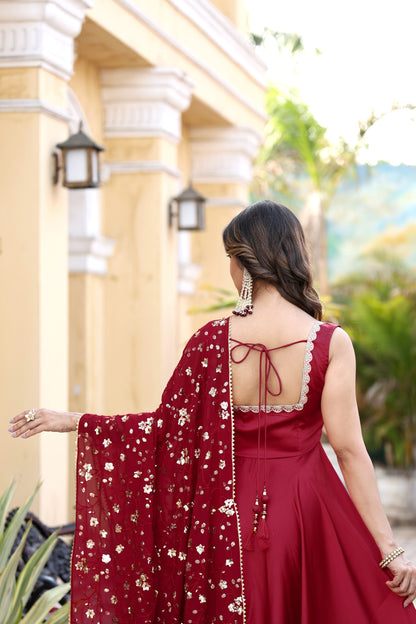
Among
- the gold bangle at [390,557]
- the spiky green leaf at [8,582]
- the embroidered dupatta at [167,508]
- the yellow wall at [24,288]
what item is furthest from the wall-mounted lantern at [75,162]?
the gold bangle at [390,557]

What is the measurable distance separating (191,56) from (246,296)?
211 inches

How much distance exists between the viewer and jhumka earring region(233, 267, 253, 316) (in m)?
2.92

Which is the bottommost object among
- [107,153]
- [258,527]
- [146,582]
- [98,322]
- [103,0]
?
[146,582]

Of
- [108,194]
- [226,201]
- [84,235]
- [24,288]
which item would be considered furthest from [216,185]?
[24,288]

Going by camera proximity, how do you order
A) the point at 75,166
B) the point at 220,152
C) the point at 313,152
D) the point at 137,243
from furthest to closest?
1. the point at 313,152
2. the point at 220,152
3. the point at 137,243
4. the point at 75,166

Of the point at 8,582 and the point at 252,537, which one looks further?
the point at 8,582

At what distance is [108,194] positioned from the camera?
24.6 ft

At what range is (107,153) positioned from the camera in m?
7.46

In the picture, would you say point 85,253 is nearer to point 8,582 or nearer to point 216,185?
point 216,185

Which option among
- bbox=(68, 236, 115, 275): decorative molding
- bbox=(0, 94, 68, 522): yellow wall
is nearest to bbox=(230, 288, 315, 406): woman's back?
bbox=(0, 94, 68, 522): yellow wall

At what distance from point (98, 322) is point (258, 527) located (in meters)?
4.69

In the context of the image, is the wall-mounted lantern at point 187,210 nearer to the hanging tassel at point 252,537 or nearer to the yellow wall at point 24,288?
the yellow wall at point 24,288

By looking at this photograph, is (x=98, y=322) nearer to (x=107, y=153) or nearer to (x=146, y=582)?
(x=107, y=153)

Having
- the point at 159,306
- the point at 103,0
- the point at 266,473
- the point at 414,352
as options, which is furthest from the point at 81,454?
the point at 414,352
